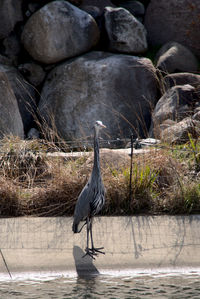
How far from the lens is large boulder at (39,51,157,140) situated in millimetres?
11352

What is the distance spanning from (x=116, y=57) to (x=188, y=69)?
1.82 m

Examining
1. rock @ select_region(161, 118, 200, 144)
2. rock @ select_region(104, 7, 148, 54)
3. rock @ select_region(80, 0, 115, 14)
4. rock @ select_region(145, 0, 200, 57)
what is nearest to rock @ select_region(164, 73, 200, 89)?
rock @ select_region(104, 7, 148, 54)

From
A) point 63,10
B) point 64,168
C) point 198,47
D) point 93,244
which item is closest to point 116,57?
point 63,10

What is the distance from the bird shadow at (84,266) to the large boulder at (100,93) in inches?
231

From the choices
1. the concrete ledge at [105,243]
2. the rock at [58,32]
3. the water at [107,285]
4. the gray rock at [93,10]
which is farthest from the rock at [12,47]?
the water at [107,285]

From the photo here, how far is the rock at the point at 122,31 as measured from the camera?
1225 cm

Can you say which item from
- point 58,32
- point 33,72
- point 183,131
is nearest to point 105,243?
point 183,131

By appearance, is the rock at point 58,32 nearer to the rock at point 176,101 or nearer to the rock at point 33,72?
the rock at point 33,72

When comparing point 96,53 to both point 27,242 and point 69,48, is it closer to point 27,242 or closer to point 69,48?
point 69,48

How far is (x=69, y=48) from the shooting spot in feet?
39.6

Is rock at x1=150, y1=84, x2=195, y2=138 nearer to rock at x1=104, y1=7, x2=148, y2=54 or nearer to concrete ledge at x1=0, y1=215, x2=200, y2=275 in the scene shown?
rock at x1=104, y1=7, x2=148, y2=54

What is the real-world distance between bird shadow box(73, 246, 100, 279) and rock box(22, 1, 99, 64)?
7424mm

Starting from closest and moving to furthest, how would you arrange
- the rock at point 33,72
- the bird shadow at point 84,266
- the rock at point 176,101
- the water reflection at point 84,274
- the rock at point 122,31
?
1. the water reflection at point 84,274
2. the bird shadow at point 84,266
3. the rock at point 176,101
4. the rock at point 122,31
5. the rock at point 33,72

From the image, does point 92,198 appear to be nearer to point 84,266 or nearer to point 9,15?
point 84,266
